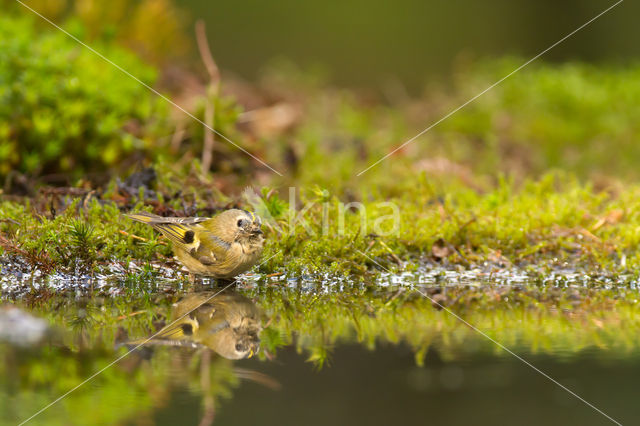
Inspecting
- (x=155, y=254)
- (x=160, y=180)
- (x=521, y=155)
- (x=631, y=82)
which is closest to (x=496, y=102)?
(x=521, y=155)

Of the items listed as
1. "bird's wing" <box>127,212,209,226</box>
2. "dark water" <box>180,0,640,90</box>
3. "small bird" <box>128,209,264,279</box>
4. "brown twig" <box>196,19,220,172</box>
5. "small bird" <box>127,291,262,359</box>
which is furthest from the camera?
"dark water" <box>180,0,640,90</box>

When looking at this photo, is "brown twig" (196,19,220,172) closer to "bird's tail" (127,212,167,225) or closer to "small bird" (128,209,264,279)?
"bird's tail" (127,212,167,225)

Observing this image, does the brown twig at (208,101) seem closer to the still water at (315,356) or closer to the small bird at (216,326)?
the still water at (315,356)

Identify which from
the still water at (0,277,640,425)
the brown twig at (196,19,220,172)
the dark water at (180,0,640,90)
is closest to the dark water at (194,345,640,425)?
the still water at (0,277,640,425)

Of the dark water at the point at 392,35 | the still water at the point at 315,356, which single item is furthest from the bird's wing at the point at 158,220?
the dark water at the point at 392,35

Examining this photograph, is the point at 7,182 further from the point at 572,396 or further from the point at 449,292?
the point at 572,396
